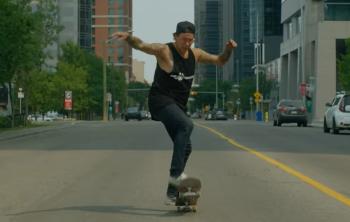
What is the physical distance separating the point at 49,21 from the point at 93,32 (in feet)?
468

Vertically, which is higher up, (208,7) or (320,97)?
(208,7)

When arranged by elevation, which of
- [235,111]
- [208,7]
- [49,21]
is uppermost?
[208,7]

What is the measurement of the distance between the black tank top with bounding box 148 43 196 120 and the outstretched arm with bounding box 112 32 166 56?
0.16 metres

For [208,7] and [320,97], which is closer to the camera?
[320,97]

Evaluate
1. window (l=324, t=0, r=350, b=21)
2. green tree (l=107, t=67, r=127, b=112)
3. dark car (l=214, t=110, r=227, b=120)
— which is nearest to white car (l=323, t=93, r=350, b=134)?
window (l=324, t=0, r=350, b=21)

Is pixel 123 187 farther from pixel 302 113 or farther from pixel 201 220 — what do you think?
pixel 302 113

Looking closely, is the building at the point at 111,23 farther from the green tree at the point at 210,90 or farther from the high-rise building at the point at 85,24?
the green tree at the point at 210,90

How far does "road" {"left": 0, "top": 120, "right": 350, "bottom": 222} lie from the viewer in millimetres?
8445

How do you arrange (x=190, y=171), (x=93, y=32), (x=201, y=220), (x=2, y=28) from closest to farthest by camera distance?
(x=201, y=220) < (x=190, y=171) < (x=2, y=28) < (x=93, y=32)

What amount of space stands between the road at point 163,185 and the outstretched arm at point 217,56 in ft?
5.39

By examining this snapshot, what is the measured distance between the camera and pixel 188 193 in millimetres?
7930

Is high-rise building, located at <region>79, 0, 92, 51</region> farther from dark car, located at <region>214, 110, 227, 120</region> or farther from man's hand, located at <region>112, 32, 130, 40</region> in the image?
man's hand, located at <region>112, 32, 130, 40</region>

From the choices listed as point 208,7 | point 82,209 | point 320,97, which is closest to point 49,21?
point 320,97

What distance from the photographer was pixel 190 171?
13406mm
